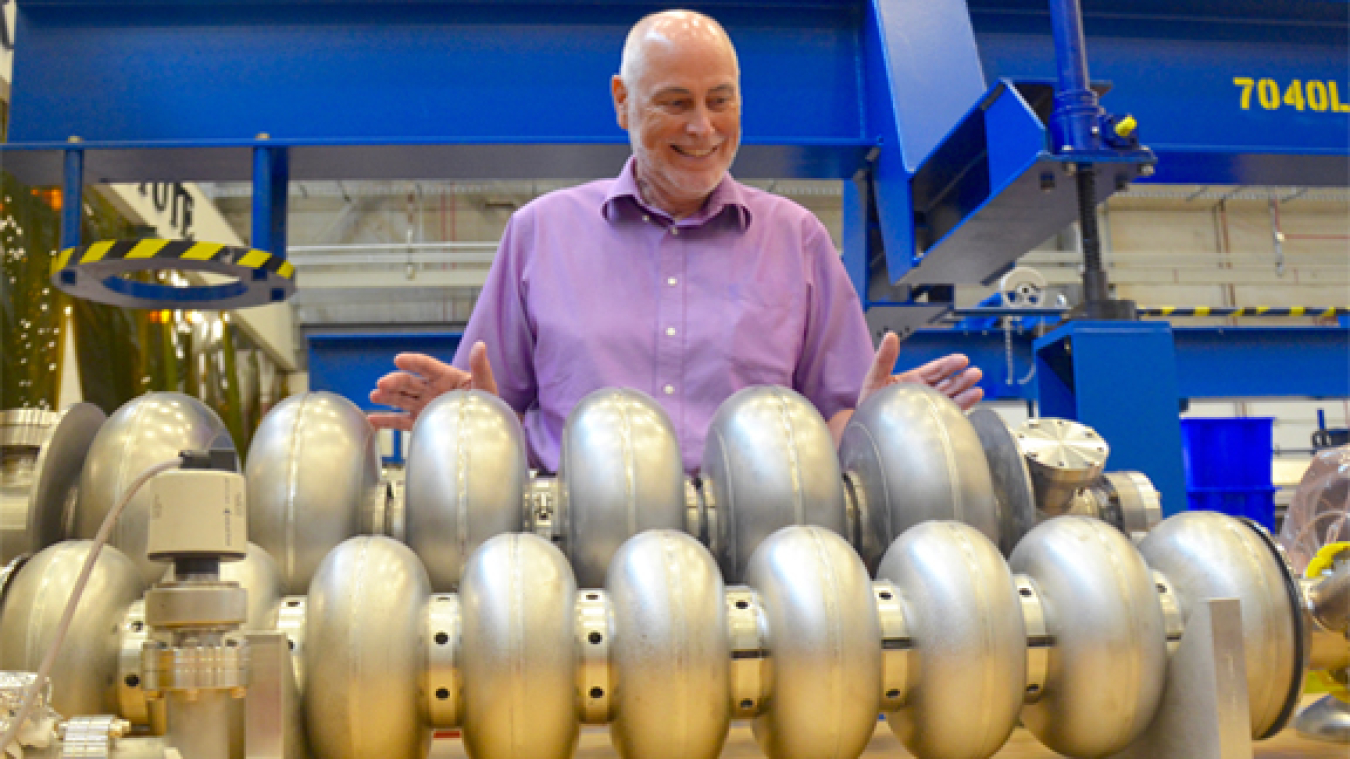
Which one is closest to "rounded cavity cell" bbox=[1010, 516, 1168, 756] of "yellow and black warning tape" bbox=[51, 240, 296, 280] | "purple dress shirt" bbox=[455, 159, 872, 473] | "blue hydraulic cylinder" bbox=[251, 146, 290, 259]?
"purple dress shirt" bbox=[455, 159, 872, 473]

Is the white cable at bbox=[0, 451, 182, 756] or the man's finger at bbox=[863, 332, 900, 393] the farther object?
the man's finger at bbox=[863, 332, 900, 393]

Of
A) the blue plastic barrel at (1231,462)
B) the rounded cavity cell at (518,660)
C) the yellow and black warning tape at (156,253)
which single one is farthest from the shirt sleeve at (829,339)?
the blue plastic barrel at (1231,462)

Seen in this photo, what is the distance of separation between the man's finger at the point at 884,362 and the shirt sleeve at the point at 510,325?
0.45 metres

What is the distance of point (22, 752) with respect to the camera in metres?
0.58

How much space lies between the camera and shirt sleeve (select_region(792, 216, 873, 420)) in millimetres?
1337

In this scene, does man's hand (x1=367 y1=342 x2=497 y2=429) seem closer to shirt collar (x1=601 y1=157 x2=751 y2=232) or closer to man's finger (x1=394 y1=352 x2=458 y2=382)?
man's finger (x1=394 y1=352 x2=458 y2=382)

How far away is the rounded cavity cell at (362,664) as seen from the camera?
0.68m

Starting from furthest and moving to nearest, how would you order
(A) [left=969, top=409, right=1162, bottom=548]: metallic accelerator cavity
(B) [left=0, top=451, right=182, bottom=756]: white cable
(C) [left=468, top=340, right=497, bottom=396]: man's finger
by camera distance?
1. (C) [left=468, top=340, right=497, bottom=396]: man's finger
2. (A) [left=969, top=409, right=1162, bottom=548]: metallic accelerator cavity
3. (B) [left=0, top=451, right=182, bottom=756]: white cable

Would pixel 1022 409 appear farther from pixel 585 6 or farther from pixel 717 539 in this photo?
pixel 717 539

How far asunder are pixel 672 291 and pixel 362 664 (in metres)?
0.69

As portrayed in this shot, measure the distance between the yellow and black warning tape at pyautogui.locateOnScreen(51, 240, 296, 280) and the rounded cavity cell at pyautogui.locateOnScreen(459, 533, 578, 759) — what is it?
4.51ft

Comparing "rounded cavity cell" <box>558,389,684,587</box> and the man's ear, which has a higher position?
the man's ear

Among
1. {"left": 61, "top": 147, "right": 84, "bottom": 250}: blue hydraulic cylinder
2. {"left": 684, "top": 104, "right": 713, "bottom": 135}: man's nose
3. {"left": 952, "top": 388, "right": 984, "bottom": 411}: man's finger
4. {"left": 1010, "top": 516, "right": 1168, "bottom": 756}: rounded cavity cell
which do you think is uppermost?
{"left": 61, "top": 147, "right": 84, "bottom": 250}: blue hydraulic cylinder

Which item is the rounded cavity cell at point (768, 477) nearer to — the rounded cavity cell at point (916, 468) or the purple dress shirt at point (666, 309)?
the rounded cavity cell at point (916, 468)
